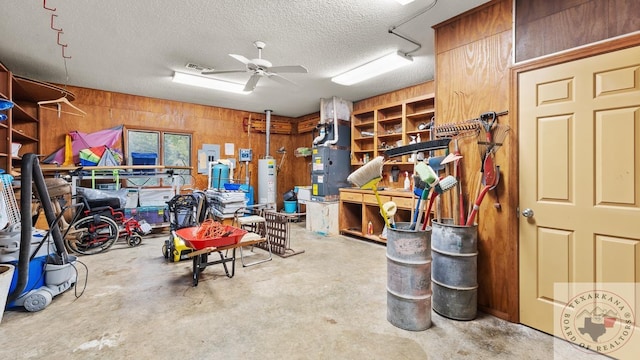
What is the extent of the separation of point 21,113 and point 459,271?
6.44 m

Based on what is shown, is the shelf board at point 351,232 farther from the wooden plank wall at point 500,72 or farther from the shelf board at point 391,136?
the wooden plank wall at point 500,72

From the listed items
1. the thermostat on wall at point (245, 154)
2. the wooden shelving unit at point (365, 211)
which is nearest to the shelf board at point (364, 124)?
the wooden shelving unit at point (365, 211)

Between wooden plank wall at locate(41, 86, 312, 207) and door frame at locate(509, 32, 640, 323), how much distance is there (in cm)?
572

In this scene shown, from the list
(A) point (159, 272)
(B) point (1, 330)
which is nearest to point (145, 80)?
(A) point (159, 272)

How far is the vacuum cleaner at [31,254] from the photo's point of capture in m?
2.41

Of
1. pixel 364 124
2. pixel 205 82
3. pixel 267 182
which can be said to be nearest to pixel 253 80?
pixel 205 82

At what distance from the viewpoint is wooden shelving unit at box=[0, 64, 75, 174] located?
370cm

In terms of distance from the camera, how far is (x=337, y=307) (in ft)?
8.33

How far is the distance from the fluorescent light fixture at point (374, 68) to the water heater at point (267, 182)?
9.52 feet

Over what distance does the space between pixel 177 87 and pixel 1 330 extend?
420cm
